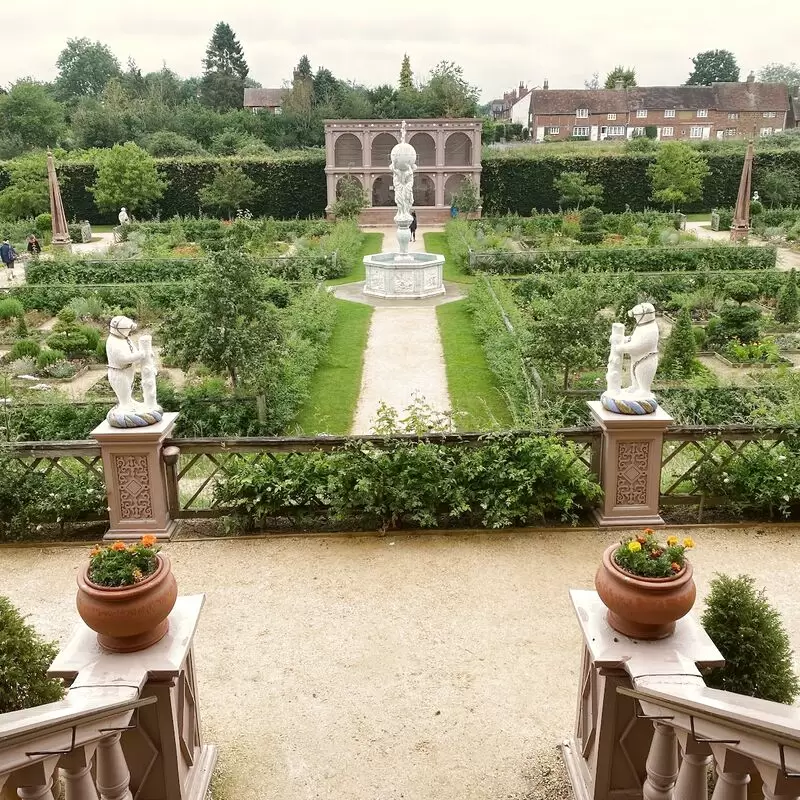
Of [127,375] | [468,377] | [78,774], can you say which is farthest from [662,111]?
[78,774]

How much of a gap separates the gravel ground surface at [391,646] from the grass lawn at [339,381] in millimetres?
3305

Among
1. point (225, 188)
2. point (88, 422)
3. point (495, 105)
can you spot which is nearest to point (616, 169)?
point (225, 188)

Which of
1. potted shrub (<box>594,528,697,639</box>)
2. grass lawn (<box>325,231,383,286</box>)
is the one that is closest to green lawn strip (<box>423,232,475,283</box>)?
grass lawn (<box>325,231,383,286</box>)

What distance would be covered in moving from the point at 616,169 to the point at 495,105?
75998mm

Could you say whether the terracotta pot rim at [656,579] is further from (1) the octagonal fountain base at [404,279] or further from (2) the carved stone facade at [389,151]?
(2) the carved stone facade at [389,151]

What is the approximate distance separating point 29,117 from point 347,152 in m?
25.6

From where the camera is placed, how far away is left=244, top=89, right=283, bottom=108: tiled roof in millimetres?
63656

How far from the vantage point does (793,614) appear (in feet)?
19.6

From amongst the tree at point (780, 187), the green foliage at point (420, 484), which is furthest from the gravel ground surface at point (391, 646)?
the tree at point (780, 187)

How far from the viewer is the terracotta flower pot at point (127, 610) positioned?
12.3 ft

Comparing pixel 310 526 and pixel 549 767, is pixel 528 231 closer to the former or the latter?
pixel 310 526

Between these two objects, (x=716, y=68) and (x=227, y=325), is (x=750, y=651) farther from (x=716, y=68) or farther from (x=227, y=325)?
(x=716, y=68)

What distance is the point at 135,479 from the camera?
7305mm

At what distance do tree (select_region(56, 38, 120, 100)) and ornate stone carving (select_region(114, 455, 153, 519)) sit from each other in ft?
269
